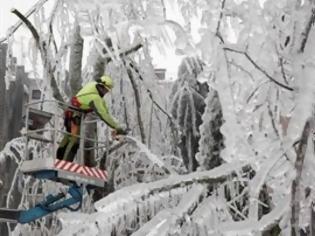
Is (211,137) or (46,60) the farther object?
(46,60)

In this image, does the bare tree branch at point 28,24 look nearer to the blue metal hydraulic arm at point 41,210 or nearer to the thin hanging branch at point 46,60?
the thin hanging branch at point 46,60

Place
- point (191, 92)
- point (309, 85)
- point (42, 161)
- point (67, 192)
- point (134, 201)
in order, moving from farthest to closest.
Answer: point (191, 92)
point (67, 192)
point (42, 161)
point (134, 201)
point (309, 85)

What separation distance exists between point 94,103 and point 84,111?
18 cm

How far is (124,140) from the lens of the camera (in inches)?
275

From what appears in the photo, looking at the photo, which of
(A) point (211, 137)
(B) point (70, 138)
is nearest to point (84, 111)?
→ (B) point (70, 138)

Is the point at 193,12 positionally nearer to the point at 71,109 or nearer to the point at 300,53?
the point at 300,53

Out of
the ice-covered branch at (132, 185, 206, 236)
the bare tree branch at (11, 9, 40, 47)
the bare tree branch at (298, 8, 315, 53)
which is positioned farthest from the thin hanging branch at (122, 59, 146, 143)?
the bare tree branch at (298, 8, 315, 53)

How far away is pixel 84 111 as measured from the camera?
654 centimetres

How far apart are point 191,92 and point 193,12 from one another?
4.02 metres

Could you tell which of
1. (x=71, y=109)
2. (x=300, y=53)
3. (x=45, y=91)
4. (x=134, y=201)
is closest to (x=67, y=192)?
(x=71, y=109)

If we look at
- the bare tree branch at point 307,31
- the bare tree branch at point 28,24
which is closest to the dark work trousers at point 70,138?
the bare tree branch at point 28,24

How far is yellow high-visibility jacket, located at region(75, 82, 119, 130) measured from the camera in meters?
6.30

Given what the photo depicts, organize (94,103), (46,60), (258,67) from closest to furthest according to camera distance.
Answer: (258,67), (94,103), (46,60)

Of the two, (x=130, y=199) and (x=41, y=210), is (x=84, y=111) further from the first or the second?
(x=130, y=199)
